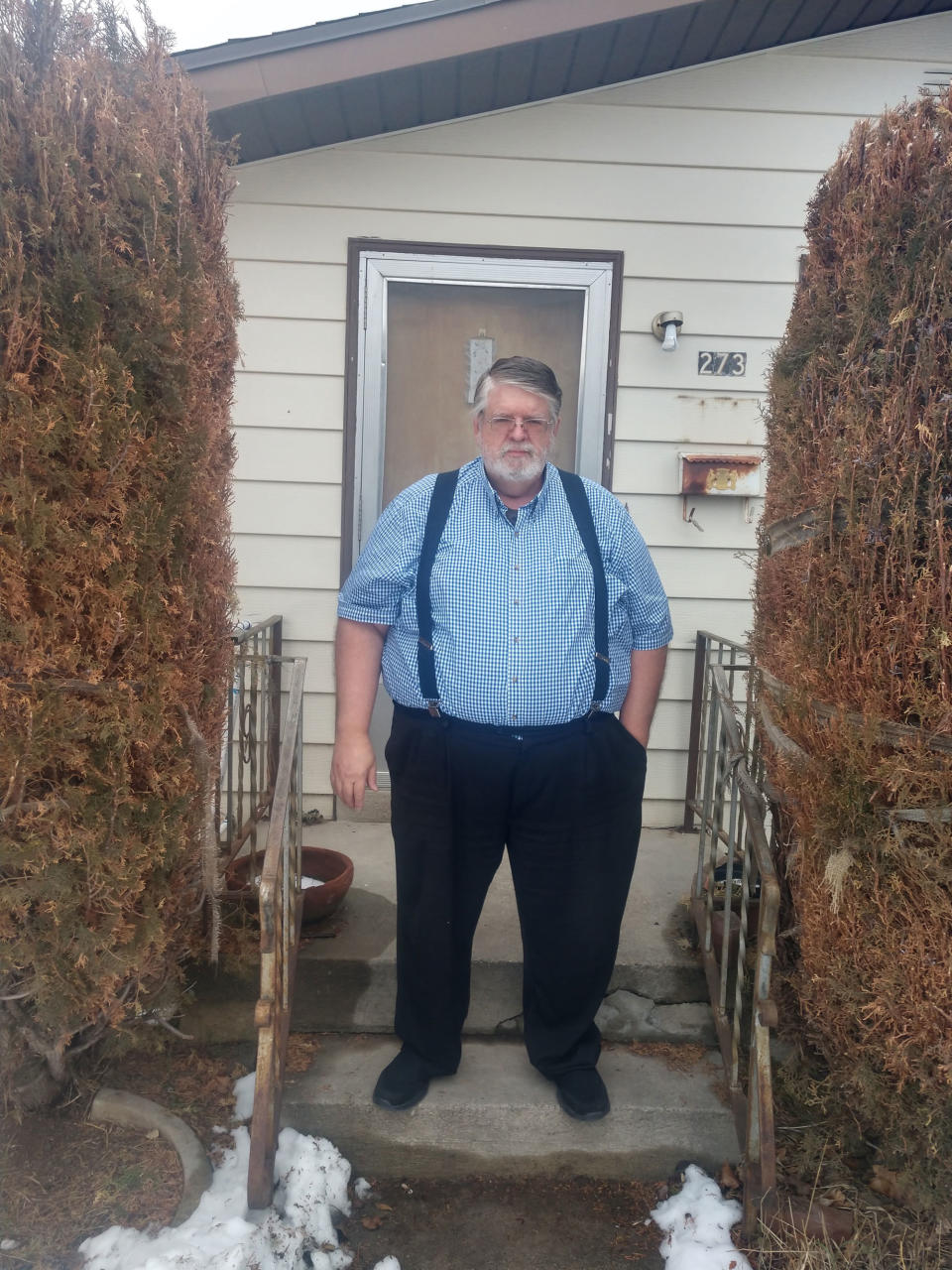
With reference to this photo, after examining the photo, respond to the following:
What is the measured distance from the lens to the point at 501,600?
6.71 feet

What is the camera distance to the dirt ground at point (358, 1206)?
190 cm

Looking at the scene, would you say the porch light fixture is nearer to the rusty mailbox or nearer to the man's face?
the rusty mailbox

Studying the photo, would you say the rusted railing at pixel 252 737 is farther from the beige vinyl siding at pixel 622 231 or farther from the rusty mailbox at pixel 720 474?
the rusty mailbox at pixel 720 474

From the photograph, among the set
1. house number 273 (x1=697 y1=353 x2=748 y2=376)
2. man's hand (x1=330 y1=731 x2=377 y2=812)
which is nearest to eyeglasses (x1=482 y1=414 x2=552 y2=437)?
man's hand (x1=330 y1=731 x2=377 y2=812)

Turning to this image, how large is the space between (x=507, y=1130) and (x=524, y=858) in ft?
2.21

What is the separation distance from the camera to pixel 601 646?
2.09 metres

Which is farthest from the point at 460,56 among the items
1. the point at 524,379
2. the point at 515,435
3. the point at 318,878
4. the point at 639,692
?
the point at 318,878

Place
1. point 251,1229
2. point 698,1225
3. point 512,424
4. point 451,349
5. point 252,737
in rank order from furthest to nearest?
point 451,349 < point 252,737 < point 512,424 < point 698,1225 < point 251,1229

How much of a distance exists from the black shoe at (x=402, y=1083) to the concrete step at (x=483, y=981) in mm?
232

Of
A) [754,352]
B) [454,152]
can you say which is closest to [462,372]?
[454,152]

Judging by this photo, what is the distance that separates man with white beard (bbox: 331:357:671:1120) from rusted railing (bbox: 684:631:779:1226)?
28 centimetres

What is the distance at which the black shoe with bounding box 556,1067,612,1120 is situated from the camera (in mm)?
2184

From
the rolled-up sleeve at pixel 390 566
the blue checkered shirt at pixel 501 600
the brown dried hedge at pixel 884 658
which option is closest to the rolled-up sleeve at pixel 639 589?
the blue checkered shirt at pixel 501 600

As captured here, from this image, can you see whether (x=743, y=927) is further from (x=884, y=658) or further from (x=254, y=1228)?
(x=254, y=1228)
